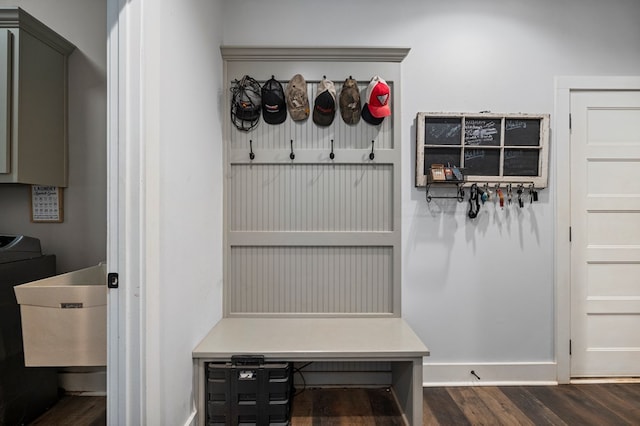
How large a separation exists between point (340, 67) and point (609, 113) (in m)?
2.01

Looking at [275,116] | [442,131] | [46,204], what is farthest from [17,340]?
[442,131]

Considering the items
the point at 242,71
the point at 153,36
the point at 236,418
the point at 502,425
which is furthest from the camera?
the point at 242,71

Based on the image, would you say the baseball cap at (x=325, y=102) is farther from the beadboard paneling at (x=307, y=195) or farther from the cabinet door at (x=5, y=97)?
the cabinet door at (x=5, y=97)

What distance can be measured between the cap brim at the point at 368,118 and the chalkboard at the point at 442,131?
348 millimetres

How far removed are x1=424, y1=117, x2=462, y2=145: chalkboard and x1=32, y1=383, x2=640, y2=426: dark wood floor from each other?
1.76 meters

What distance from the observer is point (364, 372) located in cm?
220

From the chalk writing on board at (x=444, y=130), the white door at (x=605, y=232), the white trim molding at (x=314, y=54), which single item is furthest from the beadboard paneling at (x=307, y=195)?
the white door at (x=605, y=232)

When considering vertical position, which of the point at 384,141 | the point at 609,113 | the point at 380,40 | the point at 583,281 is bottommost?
the point at 583,281

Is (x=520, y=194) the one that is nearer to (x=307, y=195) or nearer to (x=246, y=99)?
(x=307, y=195)

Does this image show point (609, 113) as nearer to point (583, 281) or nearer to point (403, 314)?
point (583, 281)

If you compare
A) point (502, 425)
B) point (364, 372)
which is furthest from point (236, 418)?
point (502, 425)

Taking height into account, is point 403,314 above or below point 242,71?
below

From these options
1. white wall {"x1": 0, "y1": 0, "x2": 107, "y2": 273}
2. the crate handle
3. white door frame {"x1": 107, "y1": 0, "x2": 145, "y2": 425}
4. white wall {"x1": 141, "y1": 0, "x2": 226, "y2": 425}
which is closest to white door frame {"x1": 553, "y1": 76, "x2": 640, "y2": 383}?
the crate handle

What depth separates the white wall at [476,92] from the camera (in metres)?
2.23
